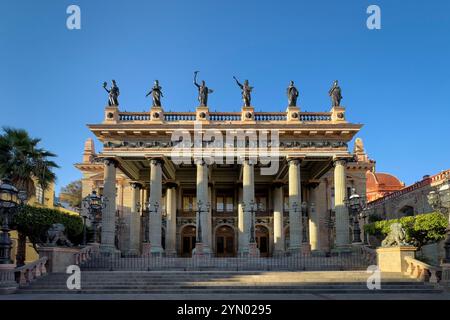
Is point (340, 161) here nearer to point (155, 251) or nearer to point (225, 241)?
point (225, 241)

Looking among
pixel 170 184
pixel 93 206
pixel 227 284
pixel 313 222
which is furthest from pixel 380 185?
pixel 227 284

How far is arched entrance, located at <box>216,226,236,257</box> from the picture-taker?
3797 centimetres

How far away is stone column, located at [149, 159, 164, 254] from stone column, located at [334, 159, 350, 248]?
466 inches

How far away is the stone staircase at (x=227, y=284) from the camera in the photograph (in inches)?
623

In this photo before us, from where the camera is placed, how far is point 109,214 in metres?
29.2

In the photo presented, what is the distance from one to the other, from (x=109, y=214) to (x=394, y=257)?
17.9 meters

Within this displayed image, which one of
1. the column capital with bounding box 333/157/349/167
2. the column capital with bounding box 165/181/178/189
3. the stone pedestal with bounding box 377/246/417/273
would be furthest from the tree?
the stone pedestal with bounding box 377/246/417/273

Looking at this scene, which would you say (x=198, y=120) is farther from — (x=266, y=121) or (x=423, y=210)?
(x=423, y=210)

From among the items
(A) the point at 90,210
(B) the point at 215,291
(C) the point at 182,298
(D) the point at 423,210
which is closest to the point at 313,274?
(B) the point at 215,291

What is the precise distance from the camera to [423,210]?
39.8 m

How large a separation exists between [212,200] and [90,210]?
15272 millimetres

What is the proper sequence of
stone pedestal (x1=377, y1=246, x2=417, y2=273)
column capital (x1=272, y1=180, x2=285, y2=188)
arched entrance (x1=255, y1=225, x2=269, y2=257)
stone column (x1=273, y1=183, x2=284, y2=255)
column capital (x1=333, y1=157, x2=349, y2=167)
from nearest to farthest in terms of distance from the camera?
stone pedestal (x1=377, y1=246, x2=417, y2=273), column capital (x1=333, y1=157, x2=349, y2=167), stone column (x1=273, y1=183, x2=284, y2=255), column capital (x1=272, y1=180, x2=285, y2=188), arched entrance (x1=255, y1=225, x2=269, y2=257)

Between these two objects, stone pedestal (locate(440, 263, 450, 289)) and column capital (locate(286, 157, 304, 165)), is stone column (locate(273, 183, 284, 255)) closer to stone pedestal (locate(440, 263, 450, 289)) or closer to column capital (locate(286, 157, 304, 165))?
column capital (locate(286, 157, 304, 165))

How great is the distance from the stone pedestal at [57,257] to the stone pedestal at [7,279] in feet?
11.8
